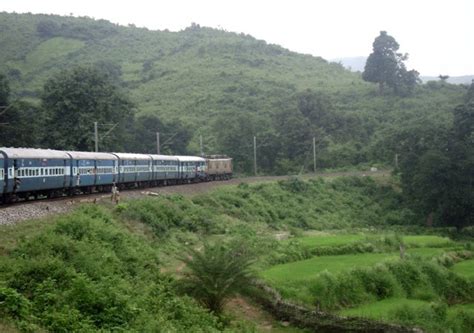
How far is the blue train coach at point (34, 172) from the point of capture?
28875 mm

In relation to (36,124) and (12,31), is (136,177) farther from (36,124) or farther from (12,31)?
(12,31)

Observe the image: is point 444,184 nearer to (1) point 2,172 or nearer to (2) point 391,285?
(2) point 391,285

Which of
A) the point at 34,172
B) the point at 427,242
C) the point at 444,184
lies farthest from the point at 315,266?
the point at 444,184

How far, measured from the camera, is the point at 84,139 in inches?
2391

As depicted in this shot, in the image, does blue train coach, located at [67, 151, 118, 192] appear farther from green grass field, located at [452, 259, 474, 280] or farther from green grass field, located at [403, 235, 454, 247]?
green grass field, located at [452, 259, 474, 280]

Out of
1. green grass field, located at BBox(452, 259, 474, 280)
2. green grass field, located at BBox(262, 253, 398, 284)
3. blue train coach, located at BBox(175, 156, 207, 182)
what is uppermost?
blue train coach, located at BBox(175, 156, 207, 182)

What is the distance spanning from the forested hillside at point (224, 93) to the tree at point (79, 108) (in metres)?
0.77

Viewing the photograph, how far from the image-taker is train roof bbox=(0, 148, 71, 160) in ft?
95.5

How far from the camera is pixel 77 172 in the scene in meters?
37.3

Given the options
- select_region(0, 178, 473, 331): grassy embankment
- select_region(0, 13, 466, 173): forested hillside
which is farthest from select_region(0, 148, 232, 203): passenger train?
select_region(0, 13, 466, 173): forested hillside

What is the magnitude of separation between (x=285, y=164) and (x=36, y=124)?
116 ft

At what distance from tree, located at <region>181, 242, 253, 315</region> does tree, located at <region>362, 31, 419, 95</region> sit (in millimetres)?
92792

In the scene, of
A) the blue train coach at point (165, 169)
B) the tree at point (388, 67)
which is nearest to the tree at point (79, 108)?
the blue train coach at point (165, 169)

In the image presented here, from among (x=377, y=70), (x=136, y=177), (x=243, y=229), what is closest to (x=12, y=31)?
(x=377, y=70)
